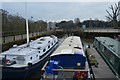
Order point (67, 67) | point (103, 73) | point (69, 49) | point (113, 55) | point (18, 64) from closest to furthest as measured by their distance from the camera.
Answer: point (67, 67), point (69, 49), point (103, 73), point (113, 55), point (18, 64)

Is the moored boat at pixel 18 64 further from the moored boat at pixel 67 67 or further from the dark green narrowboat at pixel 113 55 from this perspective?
the dark green narrowboat at pixel 113 55

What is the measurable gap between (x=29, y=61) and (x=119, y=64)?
6122 millimetres

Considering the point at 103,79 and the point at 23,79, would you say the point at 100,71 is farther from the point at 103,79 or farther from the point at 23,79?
the point at 23,79

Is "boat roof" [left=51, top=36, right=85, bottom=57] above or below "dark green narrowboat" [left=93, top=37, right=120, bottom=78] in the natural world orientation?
above

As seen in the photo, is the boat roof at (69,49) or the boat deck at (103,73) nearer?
the boat roof at (69,49)

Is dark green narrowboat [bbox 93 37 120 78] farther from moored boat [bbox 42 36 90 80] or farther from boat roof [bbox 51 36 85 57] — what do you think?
moored boat [bbox 42 36 90 80]

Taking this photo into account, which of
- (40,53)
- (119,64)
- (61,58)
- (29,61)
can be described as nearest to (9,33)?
(40,53)

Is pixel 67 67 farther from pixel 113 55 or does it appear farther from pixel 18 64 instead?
pixel 18 64

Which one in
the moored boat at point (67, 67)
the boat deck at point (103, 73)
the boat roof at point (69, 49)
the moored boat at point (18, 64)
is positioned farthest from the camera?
the moored boat at point (18, 64)

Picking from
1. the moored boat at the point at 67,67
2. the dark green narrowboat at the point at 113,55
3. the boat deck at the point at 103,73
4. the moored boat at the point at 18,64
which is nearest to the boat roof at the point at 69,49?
the moored boat at the point at 67,67

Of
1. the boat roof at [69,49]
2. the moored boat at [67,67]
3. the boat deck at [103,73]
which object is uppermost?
the boat roof at [69,49]

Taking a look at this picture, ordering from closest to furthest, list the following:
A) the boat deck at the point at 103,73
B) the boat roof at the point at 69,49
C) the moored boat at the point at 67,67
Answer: the moored boat at the point at 67,67 → the boat roof at the point at 69,49 → the boat deck at the point at 103,73

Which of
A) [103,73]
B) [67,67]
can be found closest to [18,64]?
[67,67]

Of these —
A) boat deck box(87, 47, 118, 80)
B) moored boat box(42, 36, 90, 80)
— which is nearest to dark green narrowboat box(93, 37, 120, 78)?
boat deck box(87, 47, 118, 80)
